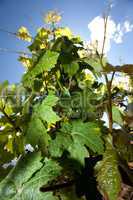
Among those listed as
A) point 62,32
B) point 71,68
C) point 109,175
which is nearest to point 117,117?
point 71,68

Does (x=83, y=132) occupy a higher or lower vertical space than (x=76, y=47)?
lower

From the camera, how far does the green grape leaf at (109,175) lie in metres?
0.97

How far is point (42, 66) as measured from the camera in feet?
4.22

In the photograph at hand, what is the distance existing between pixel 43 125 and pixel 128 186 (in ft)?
1.03

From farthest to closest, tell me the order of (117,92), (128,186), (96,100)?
(117,92) → (96,100) → (128,186)

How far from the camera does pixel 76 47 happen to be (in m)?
1.46

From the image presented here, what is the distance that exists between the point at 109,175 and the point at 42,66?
472 millimetres

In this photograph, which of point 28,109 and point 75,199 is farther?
point 28,109

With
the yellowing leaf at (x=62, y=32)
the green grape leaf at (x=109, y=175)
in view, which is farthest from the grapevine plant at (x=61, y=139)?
the yellowing leaf at (x=62, y=32)

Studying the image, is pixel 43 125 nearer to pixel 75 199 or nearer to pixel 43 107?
pixel 43 107

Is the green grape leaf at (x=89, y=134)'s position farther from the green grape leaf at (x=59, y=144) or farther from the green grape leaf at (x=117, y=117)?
the green grape leaf at (x=117, y=117)

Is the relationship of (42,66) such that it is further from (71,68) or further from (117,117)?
(117,117)

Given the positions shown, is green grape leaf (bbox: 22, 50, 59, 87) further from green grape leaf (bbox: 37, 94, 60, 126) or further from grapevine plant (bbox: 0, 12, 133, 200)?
green grape leaf (bbox: 37, 94, 60, 126)

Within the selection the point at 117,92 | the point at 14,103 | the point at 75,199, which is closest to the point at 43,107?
the point at 14,103
